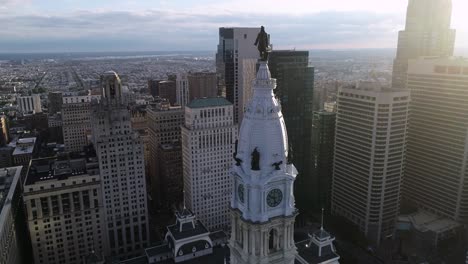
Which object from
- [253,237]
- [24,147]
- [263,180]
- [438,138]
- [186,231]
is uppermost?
[263,180]

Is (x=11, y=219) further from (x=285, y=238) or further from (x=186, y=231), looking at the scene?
(x=285, y=238)

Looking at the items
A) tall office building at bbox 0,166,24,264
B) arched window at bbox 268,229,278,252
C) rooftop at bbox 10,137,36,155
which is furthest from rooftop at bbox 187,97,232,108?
rooftop at bbox 10,137,36,155

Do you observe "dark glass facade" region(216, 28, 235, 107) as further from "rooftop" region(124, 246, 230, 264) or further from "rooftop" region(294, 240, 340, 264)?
"rooftop" region(294, 240, 340, 264)

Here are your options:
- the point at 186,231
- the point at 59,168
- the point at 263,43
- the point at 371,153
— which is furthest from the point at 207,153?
the point at 263,43

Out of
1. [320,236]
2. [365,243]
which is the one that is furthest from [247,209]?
[365,243]

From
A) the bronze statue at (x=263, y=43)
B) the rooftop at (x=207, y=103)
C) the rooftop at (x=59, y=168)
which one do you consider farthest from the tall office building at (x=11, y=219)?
the bronze statue at (x=263, y=43)

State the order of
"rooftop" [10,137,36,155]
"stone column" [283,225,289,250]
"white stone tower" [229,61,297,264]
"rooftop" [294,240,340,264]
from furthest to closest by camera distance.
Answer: "rooftop" [10,137,36,155], "rooftop" [294,240,340,264], "stone column" [283,225,289,250], "white stone tower" [229,61,297,264]
